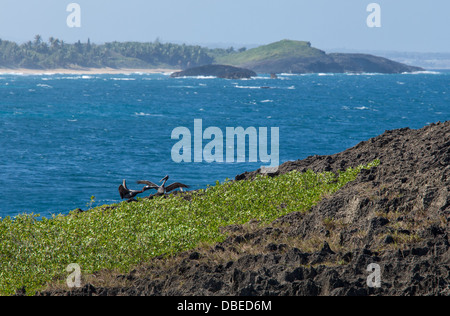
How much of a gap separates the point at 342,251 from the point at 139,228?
610 centimetres

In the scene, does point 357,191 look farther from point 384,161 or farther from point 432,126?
point 432,126

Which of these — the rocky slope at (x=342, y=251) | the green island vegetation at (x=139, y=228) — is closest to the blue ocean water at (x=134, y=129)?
the green island vegetation at (x=139, y=228)

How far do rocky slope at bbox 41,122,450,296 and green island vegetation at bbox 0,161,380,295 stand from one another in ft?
1.89

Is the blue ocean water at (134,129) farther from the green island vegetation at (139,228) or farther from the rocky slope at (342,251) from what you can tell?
the rocky slope at (342,251)

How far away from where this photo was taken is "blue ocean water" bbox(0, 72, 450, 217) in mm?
38375

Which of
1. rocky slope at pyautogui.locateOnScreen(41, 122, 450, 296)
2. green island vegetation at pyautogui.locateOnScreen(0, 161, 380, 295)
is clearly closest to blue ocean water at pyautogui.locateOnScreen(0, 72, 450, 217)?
green island vegetation at pyautogui.locateOnScreen(0, 161, 380, 295)

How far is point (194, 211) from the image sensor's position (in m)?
18.1

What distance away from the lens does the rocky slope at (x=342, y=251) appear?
1067cm

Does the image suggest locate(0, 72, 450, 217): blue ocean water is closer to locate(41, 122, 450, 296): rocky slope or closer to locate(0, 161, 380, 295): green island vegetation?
locate(0, 161, 380, 295): green island vegetation

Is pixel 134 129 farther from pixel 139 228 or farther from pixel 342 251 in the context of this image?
pixel 342 251

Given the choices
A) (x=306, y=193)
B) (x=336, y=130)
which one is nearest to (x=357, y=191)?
(x=306, y=193)

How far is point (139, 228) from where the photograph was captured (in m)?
16.0

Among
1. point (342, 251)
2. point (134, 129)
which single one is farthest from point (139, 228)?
point (134, 129)

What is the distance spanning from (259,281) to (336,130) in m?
63.5
